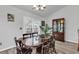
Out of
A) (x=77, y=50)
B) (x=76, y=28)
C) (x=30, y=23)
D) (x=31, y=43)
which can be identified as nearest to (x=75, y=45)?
(x=77, y=50)

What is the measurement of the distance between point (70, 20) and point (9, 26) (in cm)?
144

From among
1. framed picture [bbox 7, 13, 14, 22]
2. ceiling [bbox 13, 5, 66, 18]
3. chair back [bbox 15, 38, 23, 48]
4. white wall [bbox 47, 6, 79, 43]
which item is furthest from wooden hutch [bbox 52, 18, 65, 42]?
framed picture [bbox 7, 13, 14, 22]

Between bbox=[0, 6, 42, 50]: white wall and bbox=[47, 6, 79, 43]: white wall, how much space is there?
472 mm

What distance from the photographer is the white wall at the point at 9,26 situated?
193 centimetres

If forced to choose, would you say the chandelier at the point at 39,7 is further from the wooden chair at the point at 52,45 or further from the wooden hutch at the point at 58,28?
the wooden chair at the point at 52,45

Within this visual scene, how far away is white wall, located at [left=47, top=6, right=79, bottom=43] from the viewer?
2043 millimetres

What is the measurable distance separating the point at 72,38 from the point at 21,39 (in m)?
1.18

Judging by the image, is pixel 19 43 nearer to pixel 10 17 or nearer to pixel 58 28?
pixel 10 17

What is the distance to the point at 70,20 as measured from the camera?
224 cm

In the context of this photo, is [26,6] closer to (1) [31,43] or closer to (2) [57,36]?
(1) [31,43]

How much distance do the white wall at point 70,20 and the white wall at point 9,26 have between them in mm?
472
